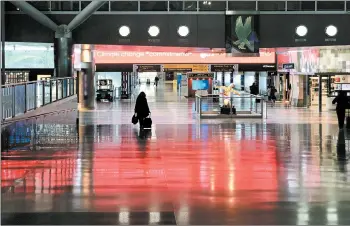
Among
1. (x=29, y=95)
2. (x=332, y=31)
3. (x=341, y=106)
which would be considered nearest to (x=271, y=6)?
(x=332, y=31)

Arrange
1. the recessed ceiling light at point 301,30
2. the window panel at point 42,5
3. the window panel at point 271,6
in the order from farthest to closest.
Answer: the window panel at point 271,6 → the recessed ceiling light at point 301,30 → the window panel at point 42,5

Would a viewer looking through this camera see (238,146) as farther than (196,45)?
No

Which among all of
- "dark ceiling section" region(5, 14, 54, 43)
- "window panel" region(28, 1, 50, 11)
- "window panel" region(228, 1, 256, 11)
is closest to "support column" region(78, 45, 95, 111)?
"window panel" region(28, 1, 50, 11)

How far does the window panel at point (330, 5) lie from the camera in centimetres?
3266

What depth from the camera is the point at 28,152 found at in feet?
62.5

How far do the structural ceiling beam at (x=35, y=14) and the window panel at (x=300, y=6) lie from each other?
389 inches

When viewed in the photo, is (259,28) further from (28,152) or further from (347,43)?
(28,152)

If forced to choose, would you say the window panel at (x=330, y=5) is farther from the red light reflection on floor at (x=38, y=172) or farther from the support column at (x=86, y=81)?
the red light reflection on floor at (x=38, y=172)

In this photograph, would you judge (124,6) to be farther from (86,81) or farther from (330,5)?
(86,81)

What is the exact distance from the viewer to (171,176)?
14.9 meters

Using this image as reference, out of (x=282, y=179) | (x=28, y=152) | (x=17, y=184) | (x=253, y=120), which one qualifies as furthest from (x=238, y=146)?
(x=253, y=120)

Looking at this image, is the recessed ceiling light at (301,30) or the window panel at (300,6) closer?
the recessed ceiling light at (301,30)

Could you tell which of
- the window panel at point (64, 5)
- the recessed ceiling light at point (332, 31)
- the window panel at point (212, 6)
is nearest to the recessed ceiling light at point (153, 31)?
the window panel at point (212, 6)

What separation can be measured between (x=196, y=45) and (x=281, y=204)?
2006cm
